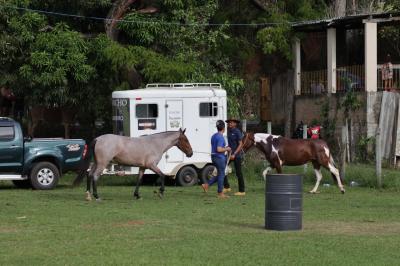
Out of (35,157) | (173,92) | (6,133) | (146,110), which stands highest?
(173,92)

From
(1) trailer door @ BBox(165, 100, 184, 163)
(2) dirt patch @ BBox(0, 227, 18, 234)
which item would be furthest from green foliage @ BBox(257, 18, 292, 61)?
(2) dirt patch @ BBox(0, 227, 18, 234)

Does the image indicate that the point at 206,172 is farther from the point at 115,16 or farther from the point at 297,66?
the point at 297,66

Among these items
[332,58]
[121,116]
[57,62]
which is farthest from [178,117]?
[332,58]

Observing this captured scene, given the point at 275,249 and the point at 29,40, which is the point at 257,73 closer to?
the point at 29,40

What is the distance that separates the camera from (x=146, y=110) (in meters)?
28.2

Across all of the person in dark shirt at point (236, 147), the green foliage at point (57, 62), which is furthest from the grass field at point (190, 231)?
the green foliage at point (57, 62)

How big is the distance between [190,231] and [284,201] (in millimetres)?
1633

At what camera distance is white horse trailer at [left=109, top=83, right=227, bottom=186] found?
28.1m

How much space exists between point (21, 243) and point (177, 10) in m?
19.7

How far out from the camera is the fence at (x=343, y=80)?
1398 inches

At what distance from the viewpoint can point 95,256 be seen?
1289 centimetres

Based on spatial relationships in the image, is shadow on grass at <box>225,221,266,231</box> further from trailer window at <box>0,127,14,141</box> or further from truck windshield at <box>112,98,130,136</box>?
truck windshield at <box>112,98,130,136</box>

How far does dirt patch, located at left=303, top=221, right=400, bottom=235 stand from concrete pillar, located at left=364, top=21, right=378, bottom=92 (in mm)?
17892

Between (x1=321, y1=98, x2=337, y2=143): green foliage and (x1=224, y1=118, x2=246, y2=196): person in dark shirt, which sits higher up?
(x1=321, y1=98, x2=337, y2=143): green foliage
